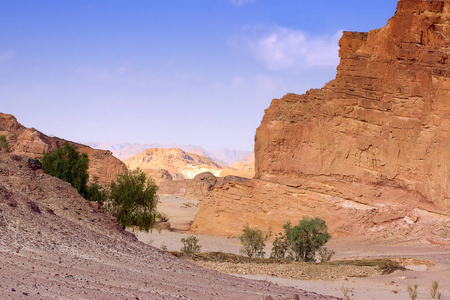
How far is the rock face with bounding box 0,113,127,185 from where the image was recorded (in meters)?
49.6

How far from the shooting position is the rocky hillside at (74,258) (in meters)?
7.98

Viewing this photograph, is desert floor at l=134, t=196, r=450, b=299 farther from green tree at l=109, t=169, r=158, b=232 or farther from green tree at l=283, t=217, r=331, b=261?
green tree at l=109, t=169, r=158, b=232

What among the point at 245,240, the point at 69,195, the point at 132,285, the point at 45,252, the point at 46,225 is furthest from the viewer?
the point at 245,240

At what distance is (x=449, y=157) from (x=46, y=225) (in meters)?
26.4

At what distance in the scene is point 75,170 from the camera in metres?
27.4

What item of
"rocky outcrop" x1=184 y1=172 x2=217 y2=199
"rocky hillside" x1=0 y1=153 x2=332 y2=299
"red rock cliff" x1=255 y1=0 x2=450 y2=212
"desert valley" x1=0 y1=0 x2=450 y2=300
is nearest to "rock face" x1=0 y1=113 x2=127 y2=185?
"rocky outcrop" x1=184 y1=172 x2=217 y2=199

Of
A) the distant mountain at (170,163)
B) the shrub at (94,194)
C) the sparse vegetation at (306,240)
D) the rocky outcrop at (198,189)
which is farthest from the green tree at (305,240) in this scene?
the distant mountain at (170,163)

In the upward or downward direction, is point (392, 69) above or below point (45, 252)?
above

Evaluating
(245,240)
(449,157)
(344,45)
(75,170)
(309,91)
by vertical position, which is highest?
(344,45)

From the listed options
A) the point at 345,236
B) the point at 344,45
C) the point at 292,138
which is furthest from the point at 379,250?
the point at 344,45

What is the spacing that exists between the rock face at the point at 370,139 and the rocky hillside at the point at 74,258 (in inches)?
863

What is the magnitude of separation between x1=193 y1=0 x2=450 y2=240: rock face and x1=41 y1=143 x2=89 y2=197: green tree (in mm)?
11984

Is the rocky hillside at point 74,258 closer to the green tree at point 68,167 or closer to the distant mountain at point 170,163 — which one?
the green tree at point 68,167

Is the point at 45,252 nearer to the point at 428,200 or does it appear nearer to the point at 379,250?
the point at 379,250
